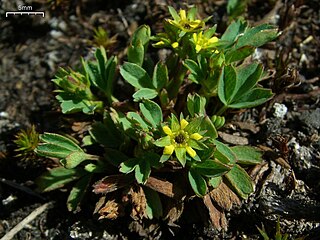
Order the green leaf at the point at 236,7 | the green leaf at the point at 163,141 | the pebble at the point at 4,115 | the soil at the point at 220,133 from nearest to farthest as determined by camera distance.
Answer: the green leaf at the point at 163,141
the soil at the point at 220,133
the pebble at the point at 4,115
the green leaf at the point at 236,7

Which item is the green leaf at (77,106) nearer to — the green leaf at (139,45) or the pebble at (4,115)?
the green leaf at (139,45)

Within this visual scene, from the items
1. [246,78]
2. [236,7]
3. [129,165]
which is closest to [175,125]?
[129,165]

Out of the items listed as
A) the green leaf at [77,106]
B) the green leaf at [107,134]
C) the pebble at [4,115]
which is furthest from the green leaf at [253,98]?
the pebble at [4,115]

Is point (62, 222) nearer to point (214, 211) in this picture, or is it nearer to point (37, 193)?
point (37, 193)

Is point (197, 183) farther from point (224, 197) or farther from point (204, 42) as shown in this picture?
point (204, 42)

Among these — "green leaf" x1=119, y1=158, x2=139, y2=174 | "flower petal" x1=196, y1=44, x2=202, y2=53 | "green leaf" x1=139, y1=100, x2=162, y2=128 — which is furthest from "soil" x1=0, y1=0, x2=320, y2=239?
"flower petal" x1=196, y1=44, x2=202, y2=53

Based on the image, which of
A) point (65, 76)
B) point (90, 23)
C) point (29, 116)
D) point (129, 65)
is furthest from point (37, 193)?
point (90, 23)
